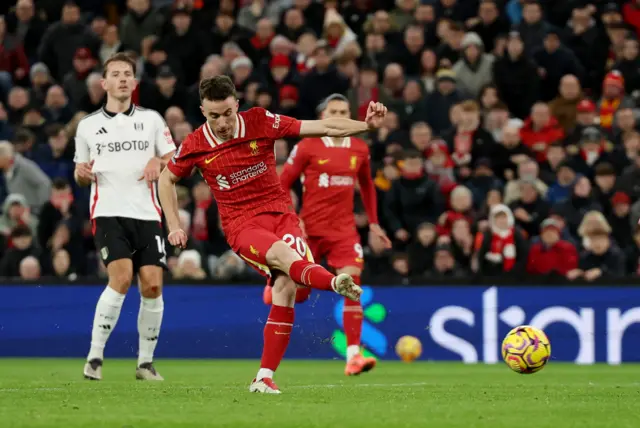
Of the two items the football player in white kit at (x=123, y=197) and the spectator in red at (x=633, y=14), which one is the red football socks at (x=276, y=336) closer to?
the football player in white kit at (x=123, y=197)

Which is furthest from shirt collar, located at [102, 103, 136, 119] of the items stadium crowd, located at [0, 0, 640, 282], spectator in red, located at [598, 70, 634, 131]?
spectator in red, located at [598, 70, 634, 131]

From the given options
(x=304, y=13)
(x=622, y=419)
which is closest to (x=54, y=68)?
(x=304, y=13)

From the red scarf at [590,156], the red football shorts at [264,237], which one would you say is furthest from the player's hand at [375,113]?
the red scarf at [590,156]

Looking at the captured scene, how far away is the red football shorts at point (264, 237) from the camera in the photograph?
9.21 m

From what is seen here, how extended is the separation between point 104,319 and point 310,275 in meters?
2.93

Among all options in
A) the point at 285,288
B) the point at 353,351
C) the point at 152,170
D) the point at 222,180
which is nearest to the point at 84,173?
the point at 152,170

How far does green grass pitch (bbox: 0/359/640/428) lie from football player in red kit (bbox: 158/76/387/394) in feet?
2.20

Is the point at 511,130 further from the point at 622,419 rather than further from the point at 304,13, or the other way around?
the point at 622,419

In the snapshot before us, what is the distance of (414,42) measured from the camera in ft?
65.9

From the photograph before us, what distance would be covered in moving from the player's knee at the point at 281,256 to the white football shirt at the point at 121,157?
7.77 feet

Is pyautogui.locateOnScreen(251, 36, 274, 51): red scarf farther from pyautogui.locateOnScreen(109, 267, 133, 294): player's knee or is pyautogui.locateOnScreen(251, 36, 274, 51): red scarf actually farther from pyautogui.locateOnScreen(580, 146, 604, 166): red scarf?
pyautogui.locateOnScreen(109, 267, 133, 294): player's knee

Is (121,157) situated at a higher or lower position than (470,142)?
lower

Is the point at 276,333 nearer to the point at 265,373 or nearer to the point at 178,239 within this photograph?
the point at 265,373

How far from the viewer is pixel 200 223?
57.7 feet
